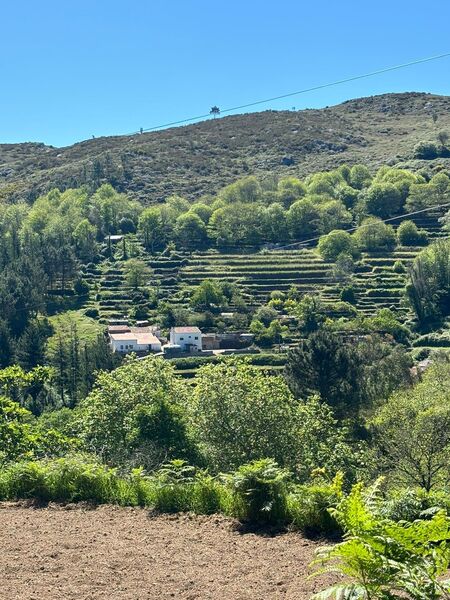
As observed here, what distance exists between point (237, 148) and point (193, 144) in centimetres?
1107

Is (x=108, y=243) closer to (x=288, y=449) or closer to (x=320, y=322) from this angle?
(x=320, y=322)

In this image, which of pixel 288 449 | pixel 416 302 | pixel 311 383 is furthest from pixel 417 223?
pixel 288 449

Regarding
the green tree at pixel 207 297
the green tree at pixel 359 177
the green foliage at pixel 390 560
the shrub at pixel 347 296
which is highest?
the green tree at pixel 359 177

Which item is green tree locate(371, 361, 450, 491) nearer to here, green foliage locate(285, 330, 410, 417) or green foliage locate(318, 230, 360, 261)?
green foliage locate(285, 330, 410, 417)

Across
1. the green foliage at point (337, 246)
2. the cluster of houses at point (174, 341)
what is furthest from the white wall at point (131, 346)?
the green foliage at point (337, 246)

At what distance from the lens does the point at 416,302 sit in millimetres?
78875

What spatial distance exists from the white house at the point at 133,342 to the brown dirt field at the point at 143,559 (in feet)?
185

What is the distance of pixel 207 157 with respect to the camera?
585 feet

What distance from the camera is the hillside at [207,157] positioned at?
6220 inches

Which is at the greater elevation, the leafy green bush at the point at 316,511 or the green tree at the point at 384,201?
the green tree at the point at 384,201

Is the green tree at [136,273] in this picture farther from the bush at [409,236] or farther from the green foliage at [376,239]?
the bush at [409,236]

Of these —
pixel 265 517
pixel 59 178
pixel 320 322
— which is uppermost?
pixel 59 178

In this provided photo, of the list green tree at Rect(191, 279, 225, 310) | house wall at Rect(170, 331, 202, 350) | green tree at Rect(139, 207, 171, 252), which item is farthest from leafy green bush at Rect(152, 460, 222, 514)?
green tree at Rect(139, 207, 171, 252)

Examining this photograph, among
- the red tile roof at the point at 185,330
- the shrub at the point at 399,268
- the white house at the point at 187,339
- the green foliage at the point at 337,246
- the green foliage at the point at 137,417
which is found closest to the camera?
the green foliage at the point at 137,417
